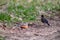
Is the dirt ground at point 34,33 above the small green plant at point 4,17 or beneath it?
beneath

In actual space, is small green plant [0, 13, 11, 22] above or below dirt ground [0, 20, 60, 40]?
above

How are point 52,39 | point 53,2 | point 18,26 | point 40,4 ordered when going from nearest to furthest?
point 52,39, point 18,26, point 40,4, point 53,2

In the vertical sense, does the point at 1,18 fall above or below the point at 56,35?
above

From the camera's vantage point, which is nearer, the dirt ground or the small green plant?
the dirt ground

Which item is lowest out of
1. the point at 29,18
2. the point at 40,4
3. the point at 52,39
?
the point at 52,39

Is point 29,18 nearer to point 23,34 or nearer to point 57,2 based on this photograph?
point 23,34

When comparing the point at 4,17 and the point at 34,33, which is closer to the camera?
the point at 34,33

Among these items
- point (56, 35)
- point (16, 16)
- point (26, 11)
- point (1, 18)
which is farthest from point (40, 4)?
point (56, 35)

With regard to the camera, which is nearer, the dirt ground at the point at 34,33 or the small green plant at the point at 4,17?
the dirt ground at the point at 34,33

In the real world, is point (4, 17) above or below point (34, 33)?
above

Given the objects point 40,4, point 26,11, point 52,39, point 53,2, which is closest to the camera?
point 52,39

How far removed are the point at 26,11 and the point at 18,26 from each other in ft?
6.83

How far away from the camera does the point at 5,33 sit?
9062mm

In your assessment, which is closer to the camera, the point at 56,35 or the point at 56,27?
the point at 56,35
